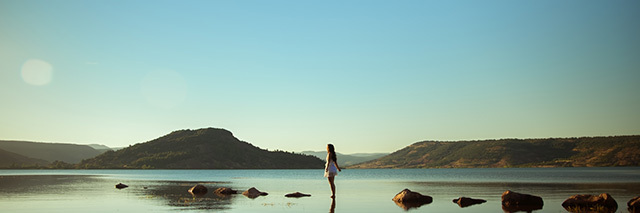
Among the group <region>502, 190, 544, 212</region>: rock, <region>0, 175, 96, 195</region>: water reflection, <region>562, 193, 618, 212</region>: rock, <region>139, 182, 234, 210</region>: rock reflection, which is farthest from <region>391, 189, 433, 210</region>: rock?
<region>0, 175, 96, 195</region>: water reflection

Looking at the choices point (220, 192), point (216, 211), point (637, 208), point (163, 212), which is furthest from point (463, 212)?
point (220, 192)

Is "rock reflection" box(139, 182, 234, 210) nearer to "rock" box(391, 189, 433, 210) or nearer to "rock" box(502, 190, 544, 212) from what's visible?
"rock" box(391, 189, 433, 210)

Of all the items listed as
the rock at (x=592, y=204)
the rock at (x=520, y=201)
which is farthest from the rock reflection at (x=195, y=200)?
the rock at (x=592, y=204)

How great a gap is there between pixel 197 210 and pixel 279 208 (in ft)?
12.8

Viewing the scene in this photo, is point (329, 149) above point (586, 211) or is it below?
above

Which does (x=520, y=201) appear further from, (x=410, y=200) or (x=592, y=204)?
(x=410, y=200)

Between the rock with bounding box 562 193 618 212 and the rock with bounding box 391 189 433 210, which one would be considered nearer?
the rock with bounding box 562 193 618 212

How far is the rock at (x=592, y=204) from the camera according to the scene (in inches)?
944

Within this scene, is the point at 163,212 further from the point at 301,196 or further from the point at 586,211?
the point at 586,211

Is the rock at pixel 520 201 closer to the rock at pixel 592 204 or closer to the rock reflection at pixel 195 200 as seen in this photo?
the rock at pixel 592 204

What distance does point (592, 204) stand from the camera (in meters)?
24.9

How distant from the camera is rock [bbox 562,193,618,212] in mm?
23975

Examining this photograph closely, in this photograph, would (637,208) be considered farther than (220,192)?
No

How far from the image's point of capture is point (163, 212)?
24094 mm
